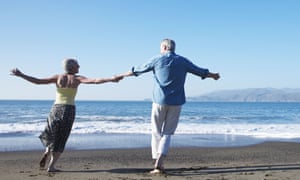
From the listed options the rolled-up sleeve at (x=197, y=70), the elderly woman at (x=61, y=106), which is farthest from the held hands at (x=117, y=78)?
the rolled-up sleeve at (x=197, y=70)

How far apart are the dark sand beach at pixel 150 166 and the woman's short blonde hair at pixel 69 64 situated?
4.93ft

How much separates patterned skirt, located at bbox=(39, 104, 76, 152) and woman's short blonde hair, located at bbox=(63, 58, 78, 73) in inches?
21.1

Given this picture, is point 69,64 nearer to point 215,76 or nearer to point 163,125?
point 163,125

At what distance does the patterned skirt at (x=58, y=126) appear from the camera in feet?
19.3

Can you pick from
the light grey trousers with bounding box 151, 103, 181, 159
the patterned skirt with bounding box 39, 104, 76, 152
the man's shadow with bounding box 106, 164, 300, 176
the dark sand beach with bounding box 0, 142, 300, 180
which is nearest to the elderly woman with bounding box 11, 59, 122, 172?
the patterned skirt with bounding box 39, 104, 76, 152

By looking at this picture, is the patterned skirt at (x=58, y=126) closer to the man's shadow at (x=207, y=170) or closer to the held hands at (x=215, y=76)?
the man's shadow at (x=207, y=170)

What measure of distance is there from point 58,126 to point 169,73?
69.4 inches

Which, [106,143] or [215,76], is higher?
[215,76]

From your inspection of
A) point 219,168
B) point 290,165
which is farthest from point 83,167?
point 290,165

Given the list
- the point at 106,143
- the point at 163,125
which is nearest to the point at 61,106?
the point at 163,125

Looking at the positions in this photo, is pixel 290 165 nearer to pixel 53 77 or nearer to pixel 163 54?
pixel 163 54

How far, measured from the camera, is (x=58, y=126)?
5.89 m

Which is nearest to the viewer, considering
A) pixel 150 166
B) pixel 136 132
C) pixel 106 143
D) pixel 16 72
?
pixel 16 72

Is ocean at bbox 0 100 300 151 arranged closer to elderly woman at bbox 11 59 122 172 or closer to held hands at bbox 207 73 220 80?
elderly woman at bbox 11 59 122 172
